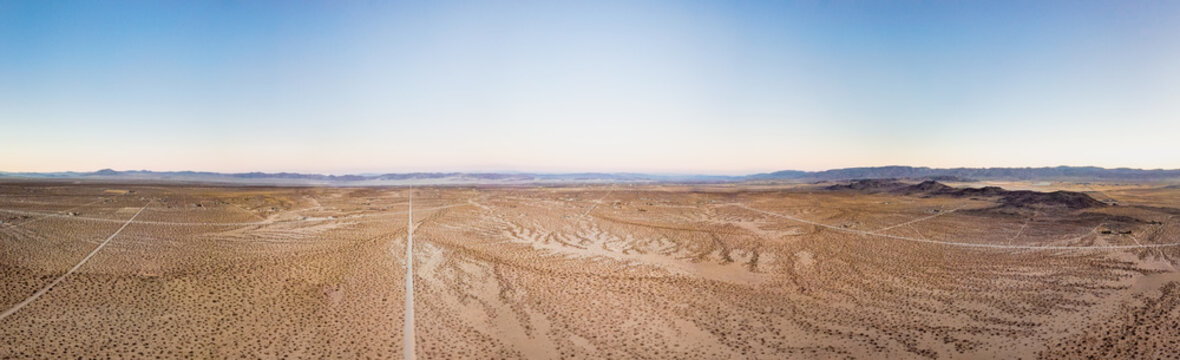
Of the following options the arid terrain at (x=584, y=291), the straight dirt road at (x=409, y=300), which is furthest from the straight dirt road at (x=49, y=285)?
the straight dirt road at (x=409, y=300)

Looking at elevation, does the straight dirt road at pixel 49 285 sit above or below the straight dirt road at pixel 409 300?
above

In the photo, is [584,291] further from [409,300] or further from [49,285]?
[49,285]

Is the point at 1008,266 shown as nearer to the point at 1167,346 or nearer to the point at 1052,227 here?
the point at 1167,346

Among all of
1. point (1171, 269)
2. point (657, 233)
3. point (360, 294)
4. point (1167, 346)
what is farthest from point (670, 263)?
point (1171, 269)

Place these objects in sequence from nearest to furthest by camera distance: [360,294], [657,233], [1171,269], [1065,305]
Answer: [1065,305] → [360,294] → [1171,269] → [657,233]

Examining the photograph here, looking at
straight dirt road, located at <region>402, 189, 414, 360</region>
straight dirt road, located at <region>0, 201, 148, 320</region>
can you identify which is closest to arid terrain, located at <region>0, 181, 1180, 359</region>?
straight dirt road, located at <region>0, 201, 148, 320</region>

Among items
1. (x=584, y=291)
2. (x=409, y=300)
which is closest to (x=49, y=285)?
(x=409, y=300)

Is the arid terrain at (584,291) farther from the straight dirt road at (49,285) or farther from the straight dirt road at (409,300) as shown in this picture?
the straight dirt road at (409,300)

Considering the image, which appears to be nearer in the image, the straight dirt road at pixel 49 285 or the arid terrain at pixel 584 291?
the arid terrain at pixel 584 291
